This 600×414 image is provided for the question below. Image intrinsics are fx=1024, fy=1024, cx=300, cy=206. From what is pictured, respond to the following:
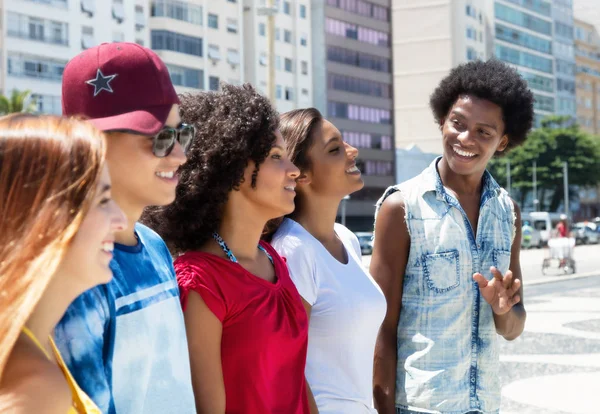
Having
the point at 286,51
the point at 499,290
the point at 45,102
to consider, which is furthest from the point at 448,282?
the point at 286,51

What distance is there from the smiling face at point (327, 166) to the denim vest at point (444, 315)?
235 mm

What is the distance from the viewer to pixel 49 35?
5500cm

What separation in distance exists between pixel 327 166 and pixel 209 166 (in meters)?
0.87

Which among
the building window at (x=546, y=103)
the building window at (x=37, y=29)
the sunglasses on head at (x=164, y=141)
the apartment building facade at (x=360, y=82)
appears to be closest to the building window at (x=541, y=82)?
the building window at (x=546, y=103)

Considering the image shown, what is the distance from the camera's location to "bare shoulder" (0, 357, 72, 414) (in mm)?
1885

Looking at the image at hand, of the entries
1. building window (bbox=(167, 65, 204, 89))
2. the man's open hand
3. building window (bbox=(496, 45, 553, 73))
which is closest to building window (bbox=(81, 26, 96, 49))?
building window (bbox=(167, 65, 204, 89))

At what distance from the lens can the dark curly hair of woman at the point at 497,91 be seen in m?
4.29

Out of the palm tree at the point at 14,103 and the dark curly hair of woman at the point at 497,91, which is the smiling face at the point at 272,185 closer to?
the dark curly hair of woman at the point at 497,91

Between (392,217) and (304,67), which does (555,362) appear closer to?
(392,217)

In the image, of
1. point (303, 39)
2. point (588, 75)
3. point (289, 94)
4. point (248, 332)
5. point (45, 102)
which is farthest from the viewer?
point (588, 75)

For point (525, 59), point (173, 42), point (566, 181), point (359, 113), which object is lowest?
point (566, 181)

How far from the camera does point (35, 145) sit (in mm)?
2049

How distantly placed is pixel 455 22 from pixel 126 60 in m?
94.9

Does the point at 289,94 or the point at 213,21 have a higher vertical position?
the point at 213,21
